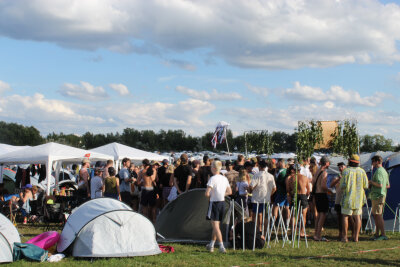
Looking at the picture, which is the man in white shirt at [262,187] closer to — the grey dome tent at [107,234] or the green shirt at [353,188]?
the green shirt at [353,188]

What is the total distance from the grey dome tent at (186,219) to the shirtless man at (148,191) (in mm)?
1492

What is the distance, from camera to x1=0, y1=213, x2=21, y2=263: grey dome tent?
8016 millimetres

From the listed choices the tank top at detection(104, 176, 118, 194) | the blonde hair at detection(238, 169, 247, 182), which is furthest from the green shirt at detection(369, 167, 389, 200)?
the tank top at detection(104, 176, 118, 194)

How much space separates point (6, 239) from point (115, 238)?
185 centimetres

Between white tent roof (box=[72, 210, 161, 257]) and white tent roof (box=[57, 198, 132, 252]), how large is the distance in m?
0.12

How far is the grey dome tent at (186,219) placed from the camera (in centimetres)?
1103

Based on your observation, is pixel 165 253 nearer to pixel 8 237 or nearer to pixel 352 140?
pixel 8 237

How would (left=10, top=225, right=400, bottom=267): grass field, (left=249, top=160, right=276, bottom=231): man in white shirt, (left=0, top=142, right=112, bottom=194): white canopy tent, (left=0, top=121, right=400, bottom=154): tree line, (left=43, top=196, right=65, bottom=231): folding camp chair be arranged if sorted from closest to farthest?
(left=10, top=225, right=400, bottom=267): grass field, (left=249, top=160, right=276, bottom=231): man in white shirt, (left=43, top=196, right=65, bottom=231): folding camp chair, (left=0, top=142, right=112, bottom=194): white canopy tent, (left=0, top=121, right=400, bottom=154): tree line

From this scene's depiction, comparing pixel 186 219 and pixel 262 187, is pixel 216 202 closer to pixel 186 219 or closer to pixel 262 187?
pixel 262 187

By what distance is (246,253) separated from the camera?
29.2 feet

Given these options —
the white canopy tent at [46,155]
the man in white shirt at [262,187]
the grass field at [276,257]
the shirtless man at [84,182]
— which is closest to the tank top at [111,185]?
the shirtless man at [84,182]

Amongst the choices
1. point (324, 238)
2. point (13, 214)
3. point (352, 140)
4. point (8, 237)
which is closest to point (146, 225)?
point (8, 237)

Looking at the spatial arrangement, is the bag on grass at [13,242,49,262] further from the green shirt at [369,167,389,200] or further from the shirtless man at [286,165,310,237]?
the green shirt at [369,167,389,200]

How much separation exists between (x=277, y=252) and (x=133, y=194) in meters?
6.51
